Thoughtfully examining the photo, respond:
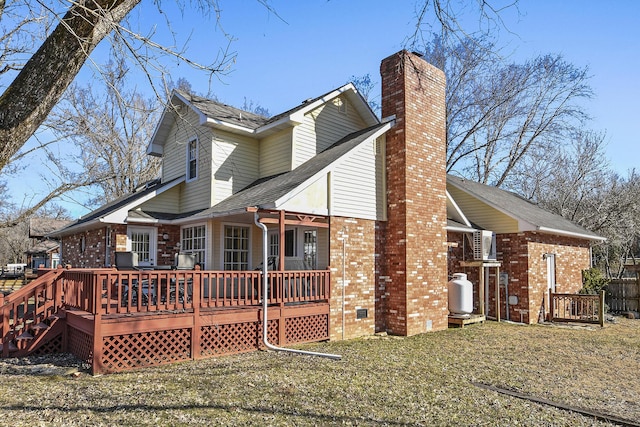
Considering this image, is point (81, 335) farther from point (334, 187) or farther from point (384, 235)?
point (384, 235)

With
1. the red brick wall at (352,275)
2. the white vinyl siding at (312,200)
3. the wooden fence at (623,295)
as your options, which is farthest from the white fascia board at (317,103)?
the wooden fence at (623,295)

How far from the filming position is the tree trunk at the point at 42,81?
346 cm

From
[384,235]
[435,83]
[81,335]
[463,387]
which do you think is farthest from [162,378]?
[435,83]

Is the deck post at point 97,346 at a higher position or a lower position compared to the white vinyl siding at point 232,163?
lower

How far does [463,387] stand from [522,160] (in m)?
23.0

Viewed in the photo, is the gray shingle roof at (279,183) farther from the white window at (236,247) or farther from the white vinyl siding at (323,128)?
the white window at (236,247)

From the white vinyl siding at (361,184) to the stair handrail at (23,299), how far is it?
6.14 meters

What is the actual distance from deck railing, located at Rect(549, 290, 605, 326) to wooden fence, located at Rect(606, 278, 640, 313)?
2.73 metres

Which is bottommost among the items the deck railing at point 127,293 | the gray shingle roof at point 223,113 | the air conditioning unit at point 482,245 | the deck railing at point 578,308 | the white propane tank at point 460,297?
the deck railing at point 578,308

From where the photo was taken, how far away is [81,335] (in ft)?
26.3

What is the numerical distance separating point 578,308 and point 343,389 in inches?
542

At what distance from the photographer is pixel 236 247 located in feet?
40.7

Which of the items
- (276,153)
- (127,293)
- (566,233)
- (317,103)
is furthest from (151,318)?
(566,233)

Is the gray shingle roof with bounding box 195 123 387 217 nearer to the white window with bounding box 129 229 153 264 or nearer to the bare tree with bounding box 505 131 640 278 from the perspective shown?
the white window with bounding box 129 229 153 264
